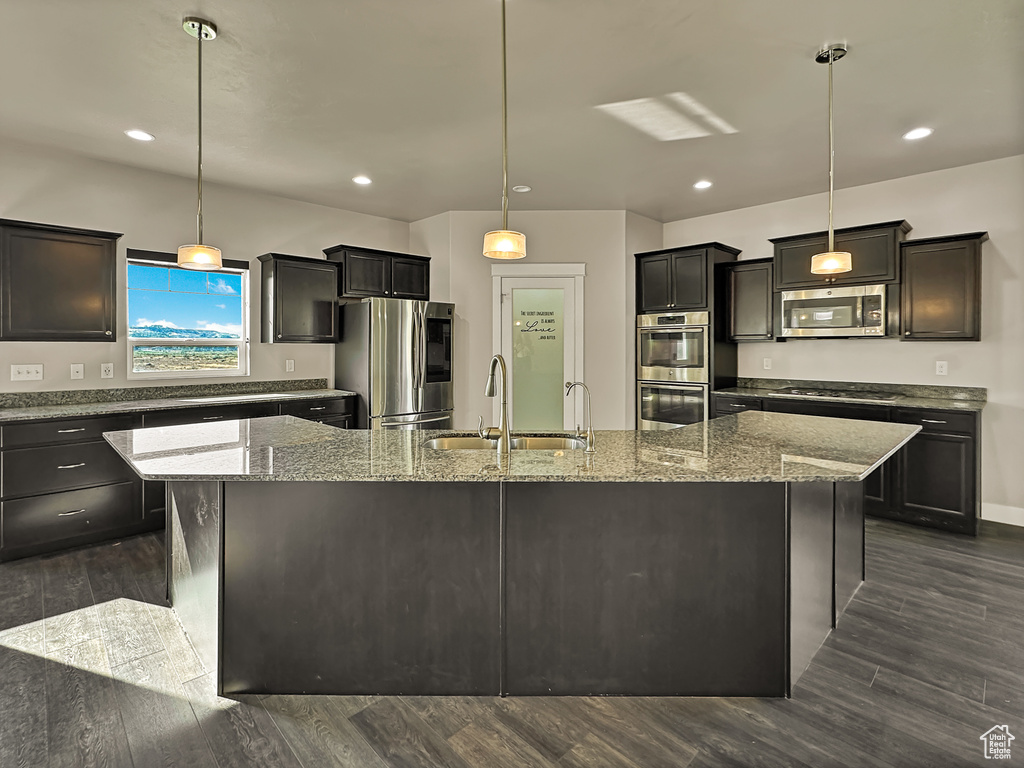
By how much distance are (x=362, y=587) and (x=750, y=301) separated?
178 inches

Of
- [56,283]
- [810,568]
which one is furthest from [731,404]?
[56,283]

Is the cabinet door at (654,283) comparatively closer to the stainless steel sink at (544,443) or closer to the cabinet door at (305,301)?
the cabinet door at (305,301)

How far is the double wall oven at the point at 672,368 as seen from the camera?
5316 mm

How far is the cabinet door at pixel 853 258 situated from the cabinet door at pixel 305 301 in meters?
4.06

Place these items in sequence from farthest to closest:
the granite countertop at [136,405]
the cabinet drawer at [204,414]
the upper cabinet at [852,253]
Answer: the upper cabinet at [852,253] < the cabinet drawer at [204,414] < the granite countertop at [136,405]

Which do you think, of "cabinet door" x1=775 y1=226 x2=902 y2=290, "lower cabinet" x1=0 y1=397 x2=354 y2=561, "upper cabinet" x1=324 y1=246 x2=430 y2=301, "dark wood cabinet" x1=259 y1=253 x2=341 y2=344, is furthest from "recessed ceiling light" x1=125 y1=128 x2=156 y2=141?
"cabinet door" x1=775 y1=226 x2=902 y2=290

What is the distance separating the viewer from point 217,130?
359 centimetres

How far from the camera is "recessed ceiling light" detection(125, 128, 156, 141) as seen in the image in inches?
142

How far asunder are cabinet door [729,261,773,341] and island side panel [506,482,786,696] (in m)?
3.59

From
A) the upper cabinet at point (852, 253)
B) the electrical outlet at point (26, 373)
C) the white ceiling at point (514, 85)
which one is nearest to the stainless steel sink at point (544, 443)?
the white ceiling at point (514, 85)

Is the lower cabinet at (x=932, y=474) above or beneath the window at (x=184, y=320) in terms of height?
beneath

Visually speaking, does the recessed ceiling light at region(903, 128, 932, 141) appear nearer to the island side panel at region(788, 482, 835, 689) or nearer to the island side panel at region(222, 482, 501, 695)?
the island side panel at region(788, 482, 835, 689)

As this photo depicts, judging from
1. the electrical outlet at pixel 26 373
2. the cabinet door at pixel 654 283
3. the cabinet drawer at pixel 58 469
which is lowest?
the cabinet drawer at pixel 58 469

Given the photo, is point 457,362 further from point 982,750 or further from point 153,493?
point 982,750
